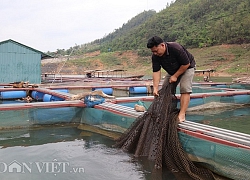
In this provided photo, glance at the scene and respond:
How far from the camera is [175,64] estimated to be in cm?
421

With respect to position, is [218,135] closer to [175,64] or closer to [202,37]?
[175,64]

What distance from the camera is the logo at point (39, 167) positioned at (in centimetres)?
368

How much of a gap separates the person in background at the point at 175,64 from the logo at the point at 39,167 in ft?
5.99

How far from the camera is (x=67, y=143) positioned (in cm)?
508

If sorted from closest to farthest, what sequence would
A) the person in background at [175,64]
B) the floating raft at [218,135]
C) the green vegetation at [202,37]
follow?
1. the floating raft at [218,135]
2. the person in background at [175,64]
3. the green vegetation at [202,37]

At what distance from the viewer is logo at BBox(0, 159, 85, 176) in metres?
3.68

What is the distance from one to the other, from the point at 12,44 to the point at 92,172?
15637 millimetres

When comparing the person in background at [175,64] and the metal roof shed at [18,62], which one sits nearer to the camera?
the person in background at [175,64]

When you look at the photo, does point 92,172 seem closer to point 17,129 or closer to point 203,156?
point 203,156

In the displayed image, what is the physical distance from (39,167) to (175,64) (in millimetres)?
2575

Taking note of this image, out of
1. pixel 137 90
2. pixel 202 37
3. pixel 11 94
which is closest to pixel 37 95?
pixel 11 94

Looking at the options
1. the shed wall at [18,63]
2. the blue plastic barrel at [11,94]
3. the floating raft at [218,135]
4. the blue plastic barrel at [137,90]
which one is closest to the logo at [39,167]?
the floating raft at [218,135]

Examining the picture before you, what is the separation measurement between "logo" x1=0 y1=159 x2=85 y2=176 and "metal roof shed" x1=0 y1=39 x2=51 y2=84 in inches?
573

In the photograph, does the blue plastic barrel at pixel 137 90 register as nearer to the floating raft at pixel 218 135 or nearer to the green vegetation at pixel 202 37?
the floating raft at pixel 218 135
